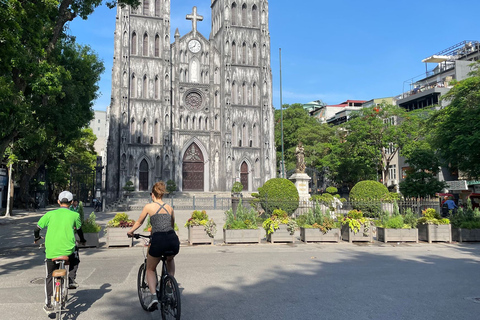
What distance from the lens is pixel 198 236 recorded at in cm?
1319

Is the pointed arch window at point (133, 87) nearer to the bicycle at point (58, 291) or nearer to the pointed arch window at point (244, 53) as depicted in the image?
the pointed arch window at point (244, 53)

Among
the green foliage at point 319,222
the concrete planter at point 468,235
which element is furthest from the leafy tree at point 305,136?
the green foliage at point 319,222

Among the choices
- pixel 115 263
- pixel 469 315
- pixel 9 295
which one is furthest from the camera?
pixel 115 263

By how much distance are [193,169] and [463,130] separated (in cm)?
2504

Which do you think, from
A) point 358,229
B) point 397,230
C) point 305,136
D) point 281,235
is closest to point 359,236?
point 358,229

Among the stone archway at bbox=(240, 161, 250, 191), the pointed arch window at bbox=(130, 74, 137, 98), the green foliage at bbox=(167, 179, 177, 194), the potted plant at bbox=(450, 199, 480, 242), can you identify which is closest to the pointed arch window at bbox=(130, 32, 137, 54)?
the pointed arch window at bbox=(130, 74, 137, 98)

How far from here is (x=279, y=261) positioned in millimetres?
9914

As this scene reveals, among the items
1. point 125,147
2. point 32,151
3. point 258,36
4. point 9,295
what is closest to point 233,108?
point 258,36

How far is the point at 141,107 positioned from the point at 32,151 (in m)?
13.2

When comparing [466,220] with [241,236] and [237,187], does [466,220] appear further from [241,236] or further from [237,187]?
[237,187]

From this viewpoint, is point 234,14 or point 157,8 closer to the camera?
point 157,8

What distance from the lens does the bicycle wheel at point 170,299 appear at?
4723 millimetres

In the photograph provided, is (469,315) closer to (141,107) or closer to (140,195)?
(140,195)

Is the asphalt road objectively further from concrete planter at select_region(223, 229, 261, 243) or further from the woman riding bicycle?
concrete planter at select_region(223, 229, 261, 243)
